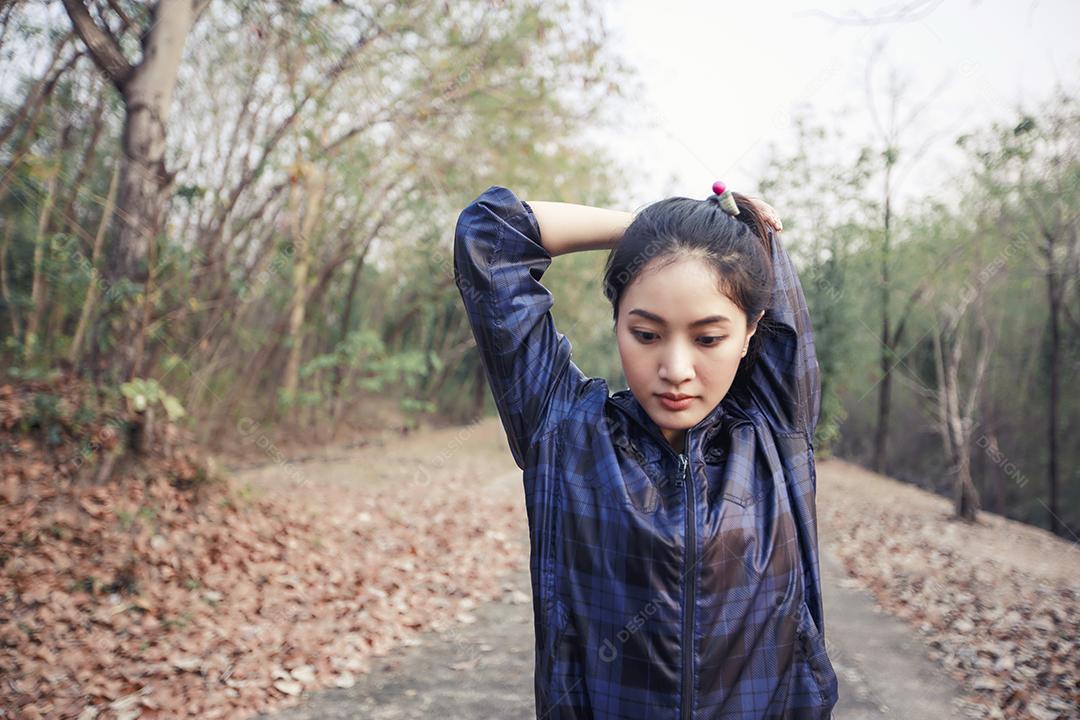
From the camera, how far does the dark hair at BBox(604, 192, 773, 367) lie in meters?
1.37

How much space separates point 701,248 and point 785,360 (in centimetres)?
35

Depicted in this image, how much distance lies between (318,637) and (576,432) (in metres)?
2.68

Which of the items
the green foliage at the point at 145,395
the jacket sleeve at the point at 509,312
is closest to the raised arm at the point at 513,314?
the jacket sleeve at the point at 509,312

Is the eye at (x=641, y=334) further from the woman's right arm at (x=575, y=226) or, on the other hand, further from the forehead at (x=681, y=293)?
the woman's right arm at (x=575, y=226)

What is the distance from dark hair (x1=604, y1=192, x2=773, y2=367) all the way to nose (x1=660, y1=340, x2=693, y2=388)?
15cm

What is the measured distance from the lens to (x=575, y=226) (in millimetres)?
1553

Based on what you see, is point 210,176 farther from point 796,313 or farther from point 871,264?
point 871,264

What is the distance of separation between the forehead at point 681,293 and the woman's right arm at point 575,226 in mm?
223

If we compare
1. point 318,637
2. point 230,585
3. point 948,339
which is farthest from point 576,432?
point 948,339

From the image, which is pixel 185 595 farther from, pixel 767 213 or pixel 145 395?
pixel 767 213

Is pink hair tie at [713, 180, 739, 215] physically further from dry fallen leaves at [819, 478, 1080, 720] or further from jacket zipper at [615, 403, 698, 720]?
dry fallen leaves at [819, 478, 1080, 720]

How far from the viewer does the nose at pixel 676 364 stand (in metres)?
1.31

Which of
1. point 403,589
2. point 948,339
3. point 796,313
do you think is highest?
point 948,339

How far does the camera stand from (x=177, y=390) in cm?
678
